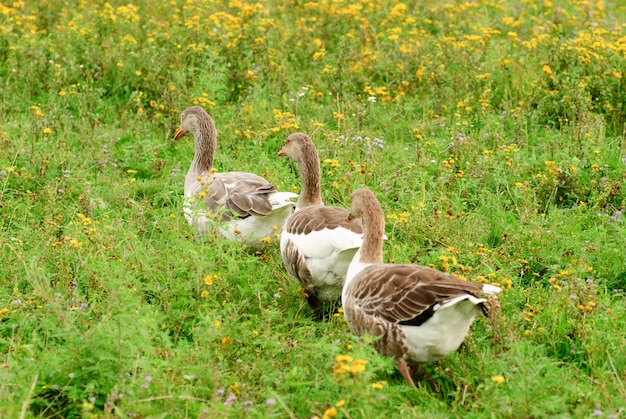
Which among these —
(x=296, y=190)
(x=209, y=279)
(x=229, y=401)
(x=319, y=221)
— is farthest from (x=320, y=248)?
(x=296, y=190)

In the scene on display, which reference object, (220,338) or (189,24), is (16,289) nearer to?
(220,338)

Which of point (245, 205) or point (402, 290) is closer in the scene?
point (402, 290)

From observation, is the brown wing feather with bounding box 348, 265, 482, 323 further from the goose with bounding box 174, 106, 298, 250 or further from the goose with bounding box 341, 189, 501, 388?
the goose with bounding box 174, 106, 298, 250

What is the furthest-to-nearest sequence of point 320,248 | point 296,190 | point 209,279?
point 296,190
point 320,248
point 209,279

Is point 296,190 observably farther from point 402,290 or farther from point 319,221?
point 402,290

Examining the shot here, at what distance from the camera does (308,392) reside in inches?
188

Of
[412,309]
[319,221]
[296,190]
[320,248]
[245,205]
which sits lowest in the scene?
[296,190]

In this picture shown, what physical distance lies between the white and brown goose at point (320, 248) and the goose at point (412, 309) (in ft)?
1.77

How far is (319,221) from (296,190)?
1.78 meters

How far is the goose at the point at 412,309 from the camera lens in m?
4.57

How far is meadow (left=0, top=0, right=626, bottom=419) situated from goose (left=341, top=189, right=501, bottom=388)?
0.19 m

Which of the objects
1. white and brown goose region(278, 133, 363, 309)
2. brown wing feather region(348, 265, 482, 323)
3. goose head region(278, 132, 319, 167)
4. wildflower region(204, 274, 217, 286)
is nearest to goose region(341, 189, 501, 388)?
brown wing feather region(348, 265, 482, 323)

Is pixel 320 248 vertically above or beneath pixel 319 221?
beneath

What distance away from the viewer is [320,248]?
570 centimetres
